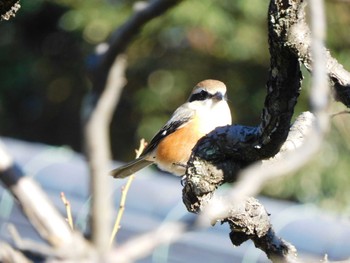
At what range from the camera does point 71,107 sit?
10445 millimetres

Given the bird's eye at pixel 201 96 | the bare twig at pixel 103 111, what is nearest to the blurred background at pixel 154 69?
the bird's eye at pixel 201 96

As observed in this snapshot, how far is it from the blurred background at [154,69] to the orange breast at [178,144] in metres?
2.63

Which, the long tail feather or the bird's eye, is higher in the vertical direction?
the bird's eye

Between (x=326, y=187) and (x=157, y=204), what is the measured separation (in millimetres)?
2835

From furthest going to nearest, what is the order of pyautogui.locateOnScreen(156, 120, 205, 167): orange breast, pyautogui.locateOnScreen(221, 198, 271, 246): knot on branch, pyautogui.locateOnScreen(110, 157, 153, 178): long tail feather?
pyautogui.locateOnScreen(156, 120, 205, 167): orange breast < pyautogui.locateOnScreen(110, 157, 153, 178): long tail feather < pyautogui.locateOnScreen(221, 198, 271, 246): knot on branch

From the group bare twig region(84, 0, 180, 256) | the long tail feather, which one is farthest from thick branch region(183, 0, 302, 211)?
the long tail feather

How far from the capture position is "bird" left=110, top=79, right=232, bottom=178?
3.68 m

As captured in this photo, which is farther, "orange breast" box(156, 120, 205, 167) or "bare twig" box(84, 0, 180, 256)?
"orange breast" box(156, 120, 205, 167)

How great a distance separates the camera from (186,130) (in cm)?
388

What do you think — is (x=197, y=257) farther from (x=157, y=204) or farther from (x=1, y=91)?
(x=1, y=91)

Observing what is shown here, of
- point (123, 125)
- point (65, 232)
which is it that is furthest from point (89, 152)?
point (123, 125)

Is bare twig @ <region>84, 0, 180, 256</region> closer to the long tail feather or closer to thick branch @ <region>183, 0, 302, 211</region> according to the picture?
thick branch @ <region>183, 0, 302, 211</region>

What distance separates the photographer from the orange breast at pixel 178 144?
Result: 372cm

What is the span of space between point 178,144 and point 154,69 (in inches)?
198
